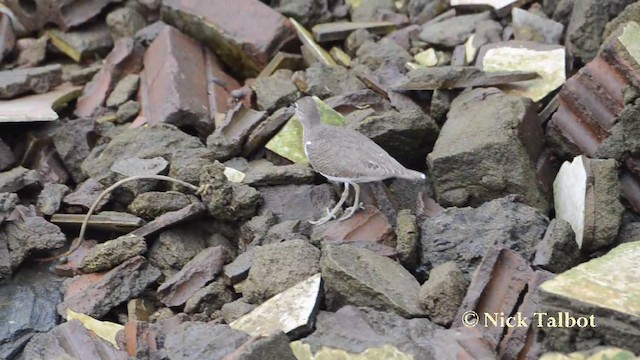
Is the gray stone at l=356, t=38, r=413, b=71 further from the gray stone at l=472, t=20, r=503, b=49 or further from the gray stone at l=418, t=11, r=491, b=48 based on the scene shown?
the gray stone at l=472, t=20, r=503, b=49

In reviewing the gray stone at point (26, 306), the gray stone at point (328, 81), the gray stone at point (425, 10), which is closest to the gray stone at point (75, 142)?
the gray stone at point (26, 306)

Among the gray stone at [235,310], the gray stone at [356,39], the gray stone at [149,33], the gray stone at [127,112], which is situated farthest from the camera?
the gray stone at [149,33]

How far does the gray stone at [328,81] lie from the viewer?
620cm

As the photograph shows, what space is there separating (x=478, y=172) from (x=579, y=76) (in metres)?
0.93

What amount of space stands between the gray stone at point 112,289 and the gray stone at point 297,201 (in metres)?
0.78

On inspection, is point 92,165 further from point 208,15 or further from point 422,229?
point 422,229

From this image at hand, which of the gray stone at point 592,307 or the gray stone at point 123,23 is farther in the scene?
the gray stone at point 123,23

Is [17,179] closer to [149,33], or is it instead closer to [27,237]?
[27,237]

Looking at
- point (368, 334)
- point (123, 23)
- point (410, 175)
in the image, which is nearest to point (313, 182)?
point (410, 175)

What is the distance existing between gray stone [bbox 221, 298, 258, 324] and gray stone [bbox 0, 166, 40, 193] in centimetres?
182

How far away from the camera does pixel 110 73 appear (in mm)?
6785

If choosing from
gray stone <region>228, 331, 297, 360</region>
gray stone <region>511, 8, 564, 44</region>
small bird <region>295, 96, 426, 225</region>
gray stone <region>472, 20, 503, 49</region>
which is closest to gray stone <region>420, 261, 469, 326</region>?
gray stone <region>228, 331, 297, 360</region>

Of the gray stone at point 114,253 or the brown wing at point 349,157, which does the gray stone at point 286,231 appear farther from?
the gray stone at point 114,253

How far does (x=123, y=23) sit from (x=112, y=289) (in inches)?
116
